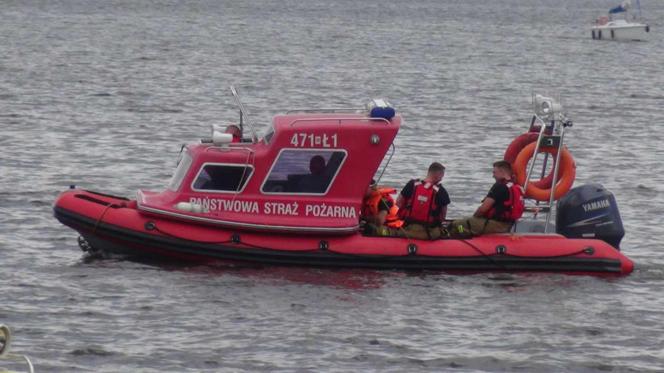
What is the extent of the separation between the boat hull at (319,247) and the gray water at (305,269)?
0.20 m

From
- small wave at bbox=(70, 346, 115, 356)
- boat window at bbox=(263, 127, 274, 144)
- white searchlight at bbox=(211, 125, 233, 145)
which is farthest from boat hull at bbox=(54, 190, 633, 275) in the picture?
small wave at bbox=(70, 346, 115, 356)

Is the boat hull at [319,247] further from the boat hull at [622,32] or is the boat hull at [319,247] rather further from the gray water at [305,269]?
the boat hull at [622,32]

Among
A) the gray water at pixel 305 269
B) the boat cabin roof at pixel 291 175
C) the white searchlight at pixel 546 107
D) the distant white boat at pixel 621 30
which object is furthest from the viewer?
the distant white boat at pixel 621 30

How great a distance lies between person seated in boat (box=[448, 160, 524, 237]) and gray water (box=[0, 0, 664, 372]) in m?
A: 0.62

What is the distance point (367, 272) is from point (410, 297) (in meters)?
0.86

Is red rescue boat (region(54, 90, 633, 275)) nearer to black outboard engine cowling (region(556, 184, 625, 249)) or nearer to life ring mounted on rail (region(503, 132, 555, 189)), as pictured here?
black outboard engine cowling (region(556, 184, 625, 249))

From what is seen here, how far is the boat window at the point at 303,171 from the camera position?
18.9 m

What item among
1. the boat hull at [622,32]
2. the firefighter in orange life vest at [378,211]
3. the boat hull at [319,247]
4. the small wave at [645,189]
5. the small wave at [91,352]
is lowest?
the small wave at [91,352]

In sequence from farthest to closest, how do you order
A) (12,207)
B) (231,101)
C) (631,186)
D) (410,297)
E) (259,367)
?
(231,101), (631,186), (12,207), (410,297), (259,367)

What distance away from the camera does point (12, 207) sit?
24.1m

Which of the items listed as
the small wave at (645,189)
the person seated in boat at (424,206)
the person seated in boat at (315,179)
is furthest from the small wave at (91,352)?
the small wave at (645,189)

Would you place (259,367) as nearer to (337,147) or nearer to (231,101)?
(337,147)

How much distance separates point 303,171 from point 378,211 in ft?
3.59

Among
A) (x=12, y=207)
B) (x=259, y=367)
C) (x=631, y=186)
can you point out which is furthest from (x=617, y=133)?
(x=259, y=367)
